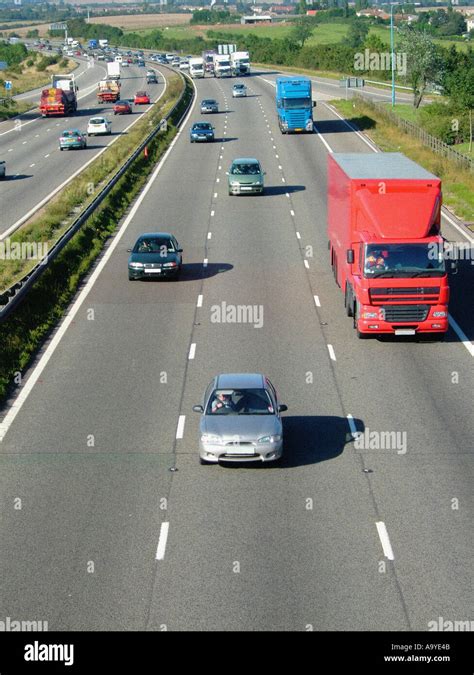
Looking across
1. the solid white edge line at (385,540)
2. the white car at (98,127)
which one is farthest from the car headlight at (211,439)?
the white car at (98,127)

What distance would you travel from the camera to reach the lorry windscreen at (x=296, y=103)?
72.7m

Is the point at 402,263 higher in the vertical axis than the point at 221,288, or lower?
higher

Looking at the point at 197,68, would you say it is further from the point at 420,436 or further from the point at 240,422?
the point at 240,422

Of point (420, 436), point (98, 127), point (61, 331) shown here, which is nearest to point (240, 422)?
point (420, 436)

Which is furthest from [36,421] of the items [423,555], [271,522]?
[423,555]

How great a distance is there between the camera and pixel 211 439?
65.9 ft

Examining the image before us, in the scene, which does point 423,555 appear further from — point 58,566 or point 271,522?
point 58,566

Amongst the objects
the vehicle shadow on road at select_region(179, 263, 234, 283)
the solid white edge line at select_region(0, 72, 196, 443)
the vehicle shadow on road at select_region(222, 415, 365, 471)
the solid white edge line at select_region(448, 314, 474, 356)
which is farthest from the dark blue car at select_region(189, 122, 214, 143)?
the vehicle shadow on road at select_region(222, 415, 365, 471)

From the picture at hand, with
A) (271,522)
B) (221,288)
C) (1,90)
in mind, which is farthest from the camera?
(1,90)

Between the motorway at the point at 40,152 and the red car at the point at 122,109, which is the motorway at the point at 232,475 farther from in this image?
the red car at the point at 122,109

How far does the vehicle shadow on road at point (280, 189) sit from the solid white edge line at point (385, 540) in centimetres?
3534
